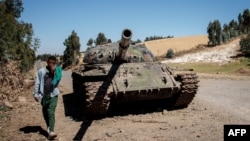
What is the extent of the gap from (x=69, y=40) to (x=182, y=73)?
44.3 m

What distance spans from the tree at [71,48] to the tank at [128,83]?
42136mm

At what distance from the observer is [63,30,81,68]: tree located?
172 ft

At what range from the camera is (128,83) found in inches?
370

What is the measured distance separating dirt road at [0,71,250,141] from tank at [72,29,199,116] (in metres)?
0.51

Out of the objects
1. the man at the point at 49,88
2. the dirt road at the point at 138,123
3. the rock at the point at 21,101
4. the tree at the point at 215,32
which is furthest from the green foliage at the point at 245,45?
the man at the point at 49,88

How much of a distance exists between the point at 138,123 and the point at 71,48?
44741mm

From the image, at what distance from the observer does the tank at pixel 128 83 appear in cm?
895

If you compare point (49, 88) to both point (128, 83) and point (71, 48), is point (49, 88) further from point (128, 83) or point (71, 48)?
point (71, 48)

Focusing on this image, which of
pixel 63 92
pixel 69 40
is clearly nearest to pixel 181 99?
pixel 63 92

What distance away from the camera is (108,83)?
30.2 feet

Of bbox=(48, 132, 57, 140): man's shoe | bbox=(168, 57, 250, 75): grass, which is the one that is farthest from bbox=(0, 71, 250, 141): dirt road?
bbox=(168, 57, 250, 75): grass

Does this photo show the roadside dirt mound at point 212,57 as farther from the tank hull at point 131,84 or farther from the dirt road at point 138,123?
the tank hull at point 131,84

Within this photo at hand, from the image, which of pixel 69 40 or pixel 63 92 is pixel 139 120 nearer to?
pixel 63 92

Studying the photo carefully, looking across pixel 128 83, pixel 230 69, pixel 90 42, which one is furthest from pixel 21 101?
pixel 90 42
